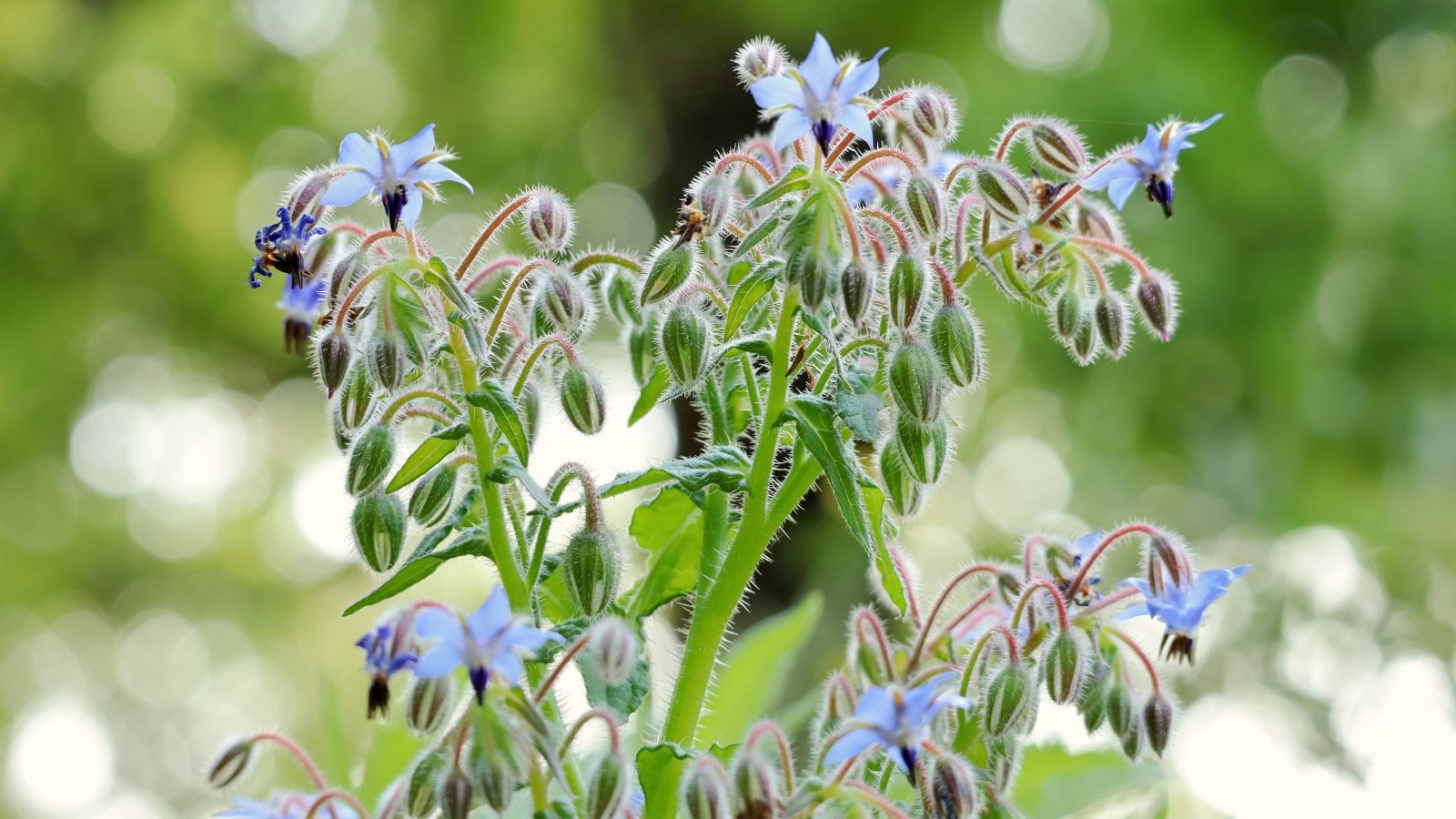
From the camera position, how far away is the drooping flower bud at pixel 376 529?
0.80m

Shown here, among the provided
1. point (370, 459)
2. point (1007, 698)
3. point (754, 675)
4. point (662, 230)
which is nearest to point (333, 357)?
point (370, 459)

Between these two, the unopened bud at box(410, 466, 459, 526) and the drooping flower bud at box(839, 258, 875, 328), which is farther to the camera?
the unopened bud at box(410, 466, 459, 526)

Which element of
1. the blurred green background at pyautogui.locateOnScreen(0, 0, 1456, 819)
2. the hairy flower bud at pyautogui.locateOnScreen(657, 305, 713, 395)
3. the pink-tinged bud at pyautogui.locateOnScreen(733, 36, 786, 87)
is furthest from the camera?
the blurred green background at pyautogui.locateOnScreen(0, 0, 1456, 819)

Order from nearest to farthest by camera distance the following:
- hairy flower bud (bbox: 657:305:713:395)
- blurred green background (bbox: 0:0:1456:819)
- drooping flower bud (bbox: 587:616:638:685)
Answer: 1. drooping flower bud (bbox: 587:616:638:685)
2. hairy flower bud (bbox: 657:305:713:395)
3. blurred green background (bbox: 0:0:1456:819)

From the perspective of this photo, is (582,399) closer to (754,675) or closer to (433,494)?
(433,494)

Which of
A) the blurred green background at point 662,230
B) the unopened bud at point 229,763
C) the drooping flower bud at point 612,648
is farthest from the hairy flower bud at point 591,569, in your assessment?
Result: the blurred green background at point 662,230

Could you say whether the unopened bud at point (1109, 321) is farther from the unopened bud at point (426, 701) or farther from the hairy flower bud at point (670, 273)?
the unopened bud at point (426, 701)

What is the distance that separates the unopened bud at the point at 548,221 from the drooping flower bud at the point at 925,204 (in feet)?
0.70

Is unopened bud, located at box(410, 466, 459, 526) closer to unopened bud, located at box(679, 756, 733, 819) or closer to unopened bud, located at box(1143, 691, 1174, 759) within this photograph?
unopened bud, located at box(679, 756, 733, 819)

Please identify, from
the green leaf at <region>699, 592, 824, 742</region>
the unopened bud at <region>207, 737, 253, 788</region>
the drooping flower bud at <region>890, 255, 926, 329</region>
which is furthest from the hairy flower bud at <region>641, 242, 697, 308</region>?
the green leaf at <region>699, 592, 824, 742</region>

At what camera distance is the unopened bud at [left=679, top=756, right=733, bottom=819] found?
644 millimetres

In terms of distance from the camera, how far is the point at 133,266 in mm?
3701

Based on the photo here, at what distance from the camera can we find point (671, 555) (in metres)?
0.81

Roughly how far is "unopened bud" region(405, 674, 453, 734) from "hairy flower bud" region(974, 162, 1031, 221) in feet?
1.25
